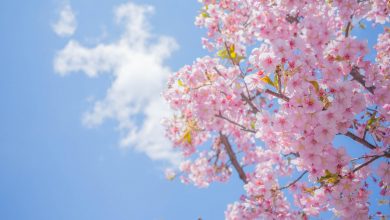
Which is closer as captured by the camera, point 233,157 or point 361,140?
point 361,140

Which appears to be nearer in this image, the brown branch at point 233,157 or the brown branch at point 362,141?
the brown branch at point 362,141

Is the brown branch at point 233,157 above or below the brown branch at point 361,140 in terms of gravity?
above

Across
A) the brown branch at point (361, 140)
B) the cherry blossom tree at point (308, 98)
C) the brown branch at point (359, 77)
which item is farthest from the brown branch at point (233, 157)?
the brown branch at point (361, 140)

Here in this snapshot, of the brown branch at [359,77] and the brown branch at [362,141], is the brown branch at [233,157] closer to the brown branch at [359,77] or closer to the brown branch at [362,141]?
the brown branch at [359,77]

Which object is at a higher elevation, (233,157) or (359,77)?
(233,157)

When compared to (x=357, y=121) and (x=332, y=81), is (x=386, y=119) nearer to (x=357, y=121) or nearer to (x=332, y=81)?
(x=357, y=121)

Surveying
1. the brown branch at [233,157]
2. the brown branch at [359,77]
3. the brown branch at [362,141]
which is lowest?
the brown branch at [362,141]

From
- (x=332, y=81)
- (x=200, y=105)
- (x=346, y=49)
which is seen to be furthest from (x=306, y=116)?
(x=200, y=105)

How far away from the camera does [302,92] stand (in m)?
2.83

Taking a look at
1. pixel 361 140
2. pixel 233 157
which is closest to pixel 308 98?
pixel 361 140

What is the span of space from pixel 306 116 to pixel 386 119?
124 centimetres

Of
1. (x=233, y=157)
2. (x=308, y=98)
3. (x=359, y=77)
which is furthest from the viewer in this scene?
(x=233, y=157)

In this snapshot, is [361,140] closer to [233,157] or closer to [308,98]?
[308,98]

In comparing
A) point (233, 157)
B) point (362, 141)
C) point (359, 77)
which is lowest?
point (362, 141)
